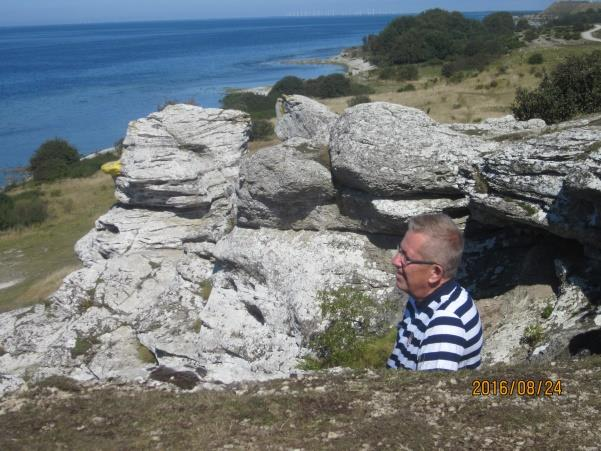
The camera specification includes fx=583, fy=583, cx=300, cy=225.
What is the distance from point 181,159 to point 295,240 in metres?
7.16

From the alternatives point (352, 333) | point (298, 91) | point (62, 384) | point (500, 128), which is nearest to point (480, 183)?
point (500, 128)

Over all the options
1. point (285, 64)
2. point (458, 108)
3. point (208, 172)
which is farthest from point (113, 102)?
point (208, 172)

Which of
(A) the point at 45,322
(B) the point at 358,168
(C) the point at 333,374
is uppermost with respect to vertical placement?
(B) the point at 358,168

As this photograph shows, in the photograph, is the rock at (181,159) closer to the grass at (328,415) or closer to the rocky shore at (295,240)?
the rocky shore at (295,240)

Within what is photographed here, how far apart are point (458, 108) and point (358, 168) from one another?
25263 millimetres

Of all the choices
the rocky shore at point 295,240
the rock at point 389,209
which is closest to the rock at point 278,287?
the rocky shore at point 295,240

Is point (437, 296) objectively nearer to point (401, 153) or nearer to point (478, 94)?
point (401, 153)

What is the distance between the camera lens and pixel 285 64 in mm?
129875

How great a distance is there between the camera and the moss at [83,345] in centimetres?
1583

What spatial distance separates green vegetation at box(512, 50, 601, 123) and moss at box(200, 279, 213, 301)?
12.9 m

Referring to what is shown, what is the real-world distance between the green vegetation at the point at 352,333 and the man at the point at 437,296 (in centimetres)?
646

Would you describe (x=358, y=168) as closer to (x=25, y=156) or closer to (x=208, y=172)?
(x=208, y=172)

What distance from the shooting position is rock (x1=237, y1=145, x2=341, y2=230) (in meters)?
13.5
